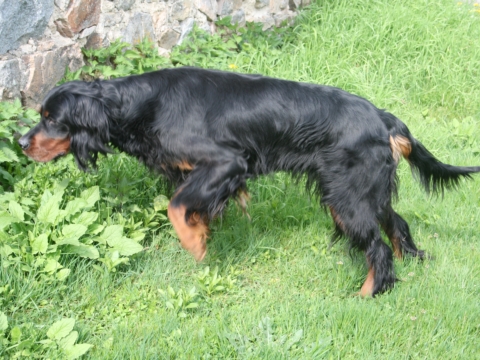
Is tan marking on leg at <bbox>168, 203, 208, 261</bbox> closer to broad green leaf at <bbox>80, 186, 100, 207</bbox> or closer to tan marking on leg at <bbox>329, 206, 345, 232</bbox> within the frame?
broad green leaf at <bbox>80, 186, 100, 207</bbox>

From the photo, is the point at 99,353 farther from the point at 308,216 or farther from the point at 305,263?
the point at 308,216

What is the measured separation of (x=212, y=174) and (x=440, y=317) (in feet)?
4.84

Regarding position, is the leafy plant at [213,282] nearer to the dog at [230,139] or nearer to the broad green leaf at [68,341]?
the dog at [230,139]

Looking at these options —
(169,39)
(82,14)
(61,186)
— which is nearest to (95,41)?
(82,14)

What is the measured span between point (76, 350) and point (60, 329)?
156 millimetres

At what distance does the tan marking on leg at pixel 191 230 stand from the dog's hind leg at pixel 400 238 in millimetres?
1254

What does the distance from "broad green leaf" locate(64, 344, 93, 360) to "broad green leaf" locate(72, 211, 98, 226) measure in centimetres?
92

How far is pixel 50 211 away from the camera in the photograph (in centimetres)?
333

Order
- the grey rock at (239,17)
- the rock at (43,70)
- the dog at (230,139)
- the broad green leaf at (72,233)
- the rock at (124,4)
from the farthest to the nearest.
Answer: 1. the grey rock at (239,17)
2. the rock at (124,4)
3. the rock at (43,70)
4. the dog at (230,139)
5. the broad green leaf at (72,233)

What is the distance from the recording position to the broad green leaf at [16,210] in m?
3.32

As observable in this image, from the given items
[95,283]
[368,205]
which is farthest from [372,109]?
[95,283]

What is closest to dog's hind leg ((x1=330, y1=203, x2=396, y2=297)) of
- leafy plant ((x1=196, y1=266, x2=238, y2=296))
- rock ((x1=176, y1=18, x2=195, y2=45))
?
leafy plant ((x1=196, y1=266, x2=238, y2=296))

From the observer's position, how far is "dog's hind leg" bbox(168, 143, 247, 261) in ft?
10.7

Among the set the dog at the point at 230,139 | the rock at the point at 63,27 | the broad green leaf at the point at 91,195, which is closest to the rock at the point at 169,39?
the rock at the point at 63,27
